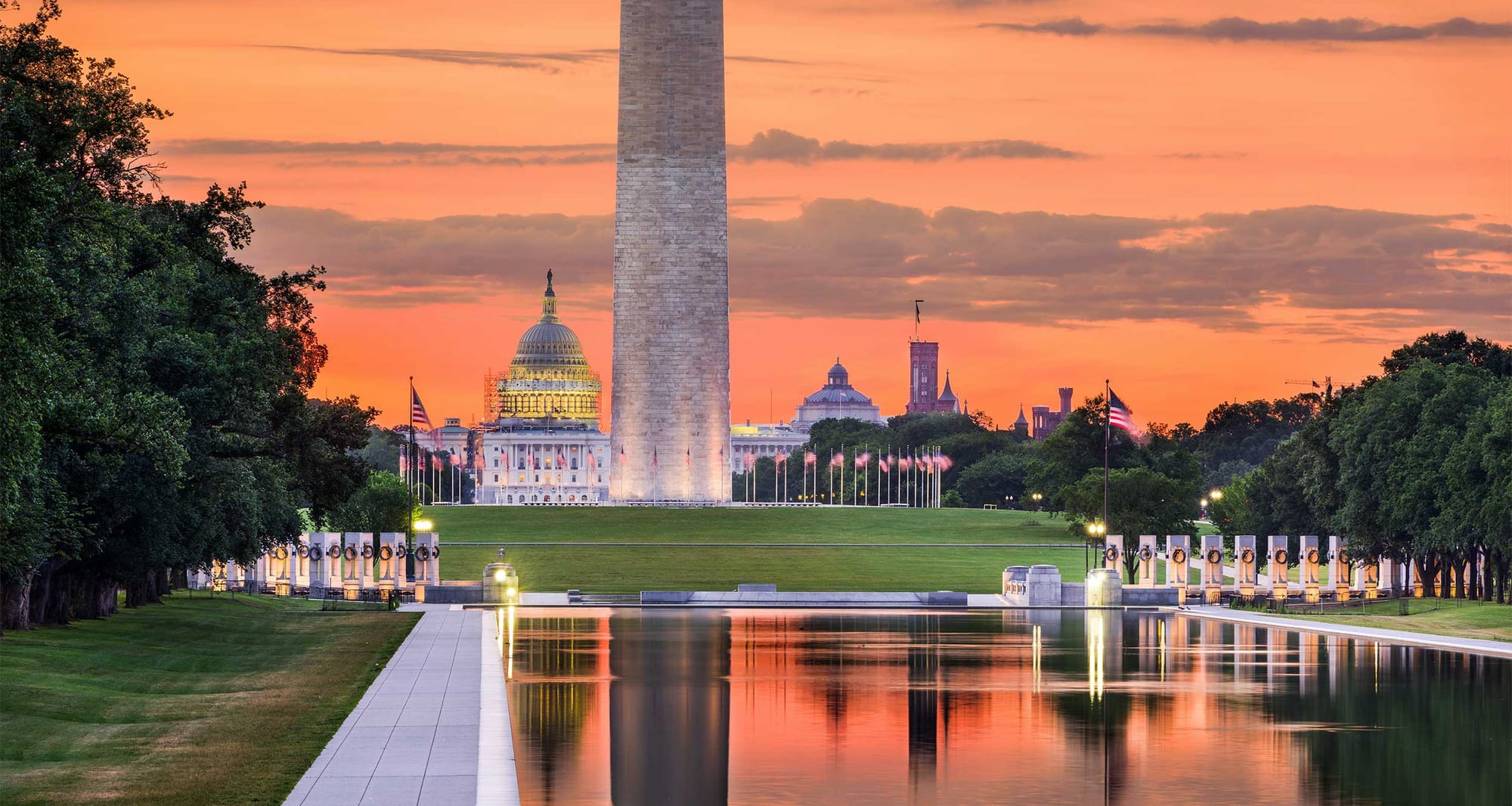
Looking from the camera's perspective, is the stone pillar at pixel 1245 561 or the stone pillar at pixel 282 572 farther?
the stone pillar at pixel 282 572

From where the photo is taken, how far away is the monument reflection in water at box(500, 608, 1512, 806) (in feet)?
61.3

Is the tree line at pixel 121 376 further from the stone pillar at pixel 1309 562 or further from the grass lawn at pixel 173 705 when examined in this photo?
the stone pillar at pixel 1309 562

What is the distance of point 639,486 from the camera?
10675cm

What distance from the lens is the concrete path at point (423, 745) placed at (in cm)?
1733

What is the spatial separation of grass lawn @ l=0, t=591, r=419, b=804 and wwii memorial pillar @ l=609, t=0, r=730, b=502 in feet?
190

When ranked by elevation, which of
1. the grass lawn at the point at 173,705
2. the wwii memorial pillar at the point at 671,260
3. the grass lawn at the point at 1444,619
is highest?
the wwii memorial pillar at the point at 671,260

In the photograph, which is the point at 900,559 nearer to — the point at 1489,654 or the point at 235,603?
the point at 235,603

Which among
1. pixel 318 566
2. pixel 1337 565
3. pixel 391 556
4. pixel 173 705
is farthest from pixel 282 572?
pixel 173 705

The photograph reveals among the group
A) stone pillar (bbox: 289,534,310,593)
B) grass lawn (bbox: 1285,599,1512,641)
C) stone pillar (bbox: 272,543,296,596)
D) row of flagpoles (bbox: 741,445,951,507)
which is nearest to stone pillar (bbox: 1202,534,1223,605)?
grass lawn (bbox: 1285,599,1512,641)

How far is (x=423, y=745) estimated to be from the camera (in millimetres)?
20812

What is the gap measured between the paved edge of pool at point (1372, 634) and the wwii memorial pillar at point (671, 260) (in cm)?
5230

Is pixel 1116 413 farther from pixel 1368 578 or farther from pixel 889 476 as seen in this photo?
pixel 889 476

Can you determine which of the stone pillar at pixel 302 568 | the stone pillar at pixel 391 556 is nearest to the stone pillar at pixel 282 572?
the stone pillar at pixel 302 568

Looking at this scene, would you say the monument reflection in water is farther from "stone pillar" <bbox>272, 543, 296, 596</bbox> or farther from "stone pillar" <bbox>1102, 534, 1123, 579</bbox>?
"stone pillar" <bbox>272, 543, 296, 596</bbox>
